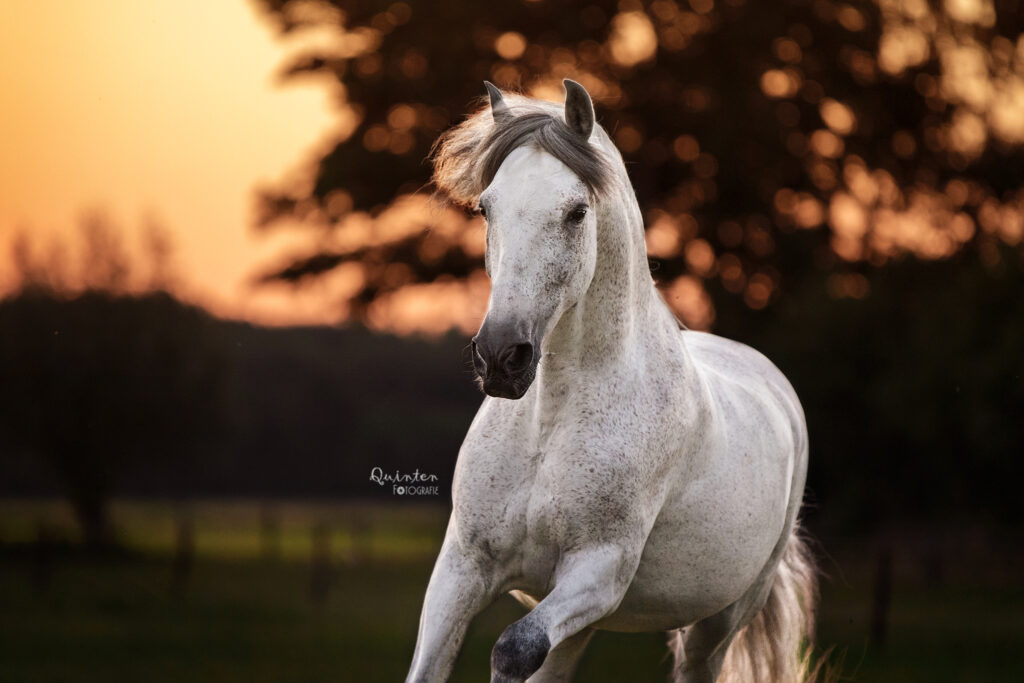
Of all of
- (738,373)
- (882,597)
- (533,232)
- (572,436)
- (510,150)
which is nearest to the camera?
(533,232)

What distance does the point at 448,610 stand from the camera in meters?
3.45

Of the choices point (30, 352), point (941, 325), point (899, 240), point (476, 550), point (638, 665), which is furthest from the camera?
point (30, 352)

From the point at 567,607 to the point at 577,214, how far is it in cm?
111

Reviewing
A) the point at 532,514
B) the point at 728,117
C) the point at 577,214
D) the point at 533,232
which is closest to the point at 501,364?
the point at 533,232

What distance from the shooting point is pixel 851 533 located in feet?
42.8

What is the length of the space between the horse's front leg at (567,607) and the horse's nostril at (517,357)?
716 millimetres

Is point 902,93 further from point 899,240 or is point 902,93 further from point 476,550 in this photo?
point 476,550

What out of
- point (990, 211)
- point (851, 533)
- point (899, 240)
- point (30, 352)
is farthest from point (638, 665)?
point (30, 352)

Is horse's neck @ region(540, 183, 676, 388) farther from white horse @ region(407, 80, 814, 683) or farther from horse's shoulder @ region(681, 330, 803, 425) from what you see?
horse's shoulder @ region(681, 330, 803, 425)

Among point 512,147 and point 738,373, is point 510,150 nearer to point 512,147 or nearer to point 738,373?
point 512,147

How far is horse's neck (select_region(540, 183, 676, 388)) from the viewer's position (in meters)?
3.51

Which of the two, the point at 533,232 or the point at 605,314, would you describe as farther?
the point at 605,314

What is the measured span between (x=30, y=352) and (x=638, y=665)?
35.1ft

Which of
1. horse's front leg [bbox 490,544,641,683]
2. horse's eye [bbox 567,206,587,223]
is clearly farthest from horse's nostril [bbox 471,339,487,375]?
horse's front leg [bbox 490,544,641,683]
